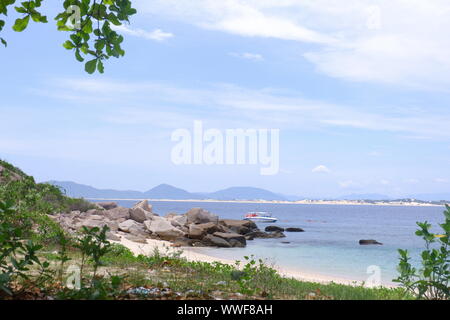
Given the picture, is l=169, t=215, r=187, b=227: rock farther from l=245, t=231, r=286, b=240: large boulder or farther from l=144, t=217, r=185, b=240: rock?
l=245, t=231, r=286, b=240: large boulder

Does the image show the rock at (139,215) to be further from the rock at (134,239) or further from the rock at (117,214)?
the rock at (134,239)

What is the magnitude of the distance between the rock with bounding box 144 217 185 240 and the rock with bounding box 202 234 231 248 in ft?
6.15

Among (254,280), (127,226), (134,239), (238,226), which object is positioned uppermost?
(254,280)

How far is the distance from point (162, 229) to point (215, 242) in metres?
3.74

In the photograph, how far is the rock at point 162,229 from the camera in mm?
30156

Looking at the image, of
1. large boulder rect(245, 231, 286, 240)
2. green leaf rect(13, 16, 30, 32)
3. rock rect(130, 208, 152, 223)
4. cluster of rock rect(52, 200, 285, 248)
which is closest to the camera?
green leaf rect(13, 16, 30, 32)

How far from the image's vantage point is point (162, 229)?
3038 cm

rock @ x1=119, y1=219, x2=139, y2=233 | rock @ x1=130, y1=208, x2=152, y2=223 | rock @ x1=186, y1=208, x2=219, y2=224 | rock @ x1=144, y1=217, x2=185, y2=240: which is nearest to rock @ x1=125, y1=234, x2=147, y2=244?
rock @ x1=119, y1=219, x2=139, y2=233

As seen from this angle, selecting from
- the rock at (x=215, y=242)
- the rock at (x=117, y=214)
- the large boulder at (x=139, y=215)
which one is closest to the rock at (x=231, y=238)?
the rock at (x=215, y=242)

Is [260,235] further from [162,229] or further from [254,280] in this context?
[254,280]

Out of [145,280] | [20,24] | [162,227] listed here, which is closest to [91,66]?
[20,24]

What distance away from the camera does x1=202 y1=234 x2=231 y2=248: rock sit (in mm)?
31547
